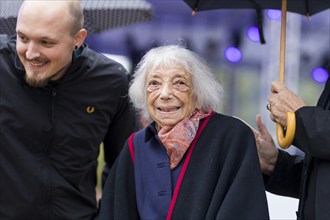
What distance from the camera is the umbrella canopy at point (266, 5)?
348 centimetres

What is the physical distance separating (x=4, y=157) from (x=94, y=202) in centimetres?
62

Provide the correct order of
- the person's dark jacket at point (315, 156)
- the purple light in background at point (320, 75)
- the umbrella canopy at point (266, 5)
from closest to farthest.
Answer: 1. the person's dark jacket at point (315, 156)
2. the umbrella canopy at point (266, 5)
3. the purple light in background at point (320, 75)

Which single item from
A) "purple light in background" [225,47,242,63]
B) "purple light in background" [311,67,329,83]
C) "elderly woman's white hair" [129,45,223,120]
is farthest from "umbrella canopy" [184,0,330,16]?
"purple light in background" [225,47,242,63]

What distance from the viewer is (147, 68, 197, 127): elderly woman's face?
2941 mm

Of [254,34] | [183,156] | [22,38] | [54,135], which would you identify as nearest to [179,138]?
[183,156]

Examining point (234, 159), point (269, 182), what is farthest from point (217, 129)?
point (269, 182)

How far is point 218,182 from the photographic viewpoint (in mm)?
2797

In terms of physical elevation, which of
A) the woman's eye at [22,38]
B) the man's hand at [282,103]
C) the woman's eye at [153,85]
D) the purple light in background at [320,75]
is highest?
the woman's eye at [22,38]

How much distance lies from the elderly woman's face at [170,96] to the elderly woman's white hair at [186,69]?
0.03 metres

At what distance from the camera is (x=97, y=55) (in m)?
3.78

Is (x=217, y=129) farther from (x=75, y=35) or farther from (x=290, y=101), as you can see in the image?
(x=75, y=35)

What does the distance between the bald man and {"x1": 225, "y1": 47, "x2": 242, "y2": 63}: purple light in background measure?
4959 mm

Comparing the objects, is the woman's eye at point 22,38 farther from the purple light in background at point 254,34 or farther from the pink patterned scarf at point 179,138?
the purple light in background at point 254,34

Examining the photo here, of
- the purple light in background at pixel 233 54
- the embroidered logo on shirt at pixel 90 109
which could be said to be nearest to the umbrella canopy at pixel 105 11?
the embroidered logo on shirt at pixel 90 109
